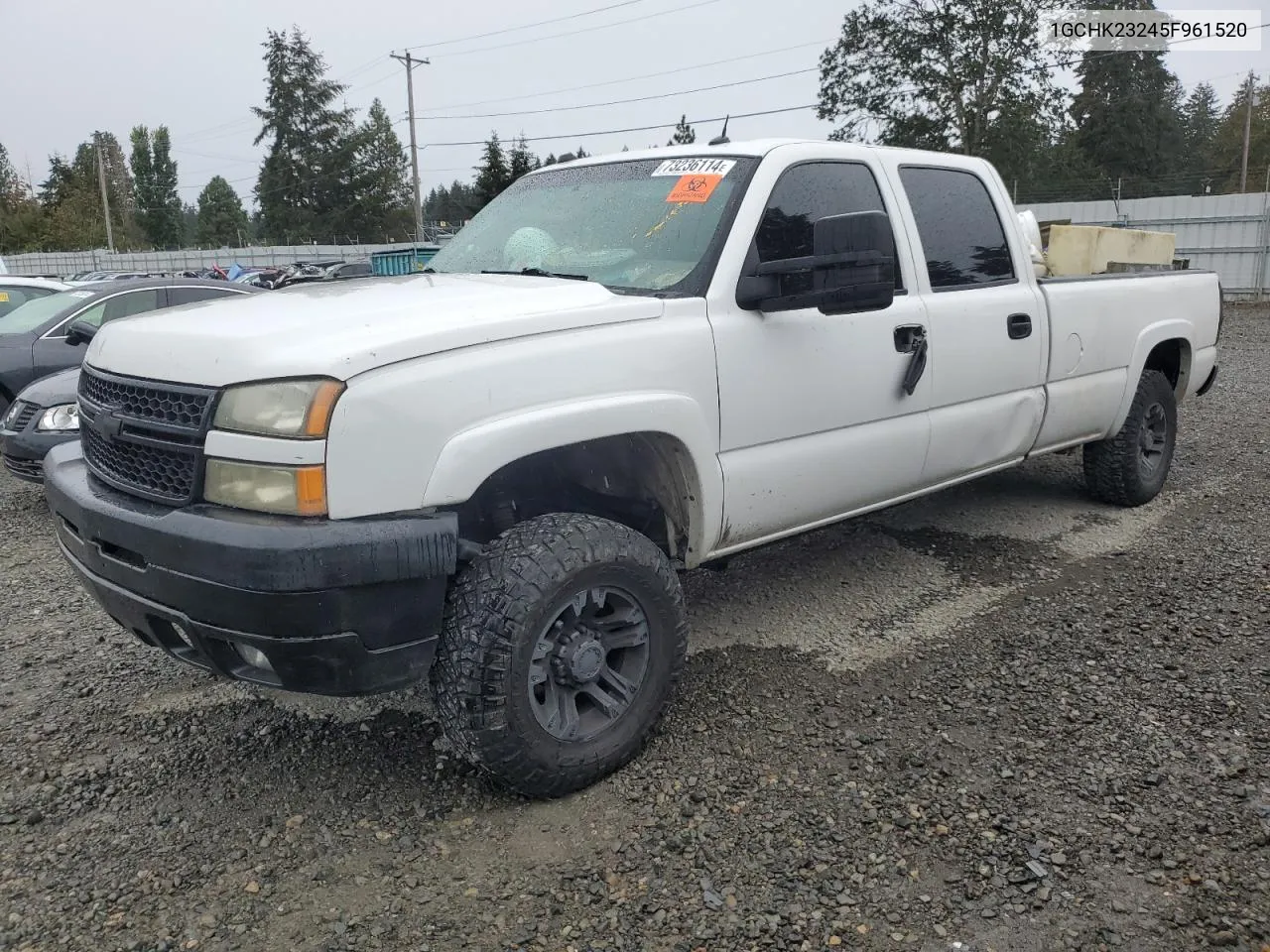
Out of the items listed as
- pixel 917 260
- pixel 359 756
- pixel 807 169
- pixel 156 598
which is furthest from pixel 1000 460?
pixel 156 598

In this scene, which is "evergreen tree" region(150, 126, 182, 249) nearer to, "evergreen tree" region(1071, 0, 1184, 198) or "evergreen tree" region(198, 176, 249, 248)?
"evergreen tree" region(198, 176, 249, 248)

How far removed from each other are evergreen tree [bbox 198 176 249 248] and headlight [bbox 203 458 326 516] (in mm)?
91837

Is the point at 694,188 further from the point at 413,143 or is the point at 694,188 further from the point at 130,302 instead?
the point at 413,143

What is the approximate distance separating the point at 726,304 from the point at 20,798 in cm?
258

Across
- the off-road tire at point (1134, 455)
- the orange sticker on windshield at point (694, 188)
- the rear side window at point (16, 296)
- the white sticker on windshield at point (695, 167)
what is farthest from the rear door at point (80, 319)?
the off-road tire at point (1134, 455)

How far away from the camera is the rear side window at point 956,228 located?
13.2ft

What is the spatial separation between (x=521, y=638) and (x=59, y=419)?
4636 millimetres

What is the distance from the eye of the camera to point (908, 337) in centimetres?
377

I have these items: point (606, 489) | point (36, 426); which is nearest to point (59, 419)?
point (36, 426)

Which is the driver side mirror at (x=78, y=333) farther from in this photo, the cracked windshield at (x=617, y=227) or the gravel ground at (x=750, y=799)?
the cracked windshield at (x=617, y=227)

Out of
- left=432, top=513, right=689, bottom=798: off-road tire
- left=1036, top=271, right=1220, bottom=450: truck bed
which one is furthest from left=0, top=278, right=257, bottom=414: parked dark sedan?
left=1036, top=271, right=1220, bottom=450: truck bed

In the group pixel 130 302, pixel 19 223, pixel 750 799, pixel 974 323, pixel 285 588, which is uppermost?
pixel 19 223

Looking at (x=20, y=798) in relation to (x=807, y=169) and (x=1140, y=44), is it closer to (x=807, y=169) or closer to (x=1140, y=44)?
(x=807, y=169)

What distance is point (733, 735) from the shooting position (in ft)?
10.2
